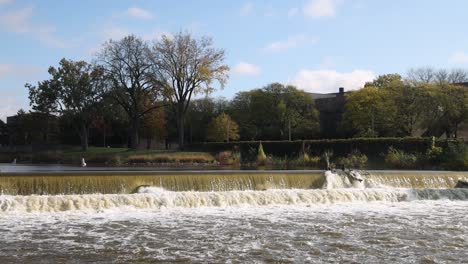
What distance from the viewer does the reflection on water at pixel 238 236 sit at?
33.7ft

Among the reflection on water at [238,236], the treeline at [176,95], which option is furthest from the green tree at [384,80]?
the reflection on water at [238,236]

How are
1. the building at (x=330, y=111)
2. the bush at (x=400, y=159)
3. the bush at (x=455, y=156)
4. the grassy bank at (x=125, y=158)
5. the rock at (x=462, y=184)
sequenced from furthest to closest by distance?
the building at (x=330, y=111)
the grassy bank at (x=125, y=158)
the bush at (x=400, y=159)
the bush at (x=455, y=156)
the rock at (x=462, y=184)

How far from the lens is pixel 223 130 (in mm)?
66750

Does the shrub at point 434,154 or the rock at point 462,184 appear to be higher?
the shrub at point 434,154

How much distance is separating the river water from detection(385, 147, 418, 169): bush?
13.5m

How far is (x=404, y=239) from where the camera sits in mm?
12156

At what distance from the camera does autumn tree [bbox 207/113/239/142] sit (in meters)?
66.8

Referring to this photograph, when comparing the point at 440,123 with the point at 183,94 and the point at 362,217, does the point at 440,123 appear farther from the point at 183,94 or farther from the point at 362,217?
the point at 362,217

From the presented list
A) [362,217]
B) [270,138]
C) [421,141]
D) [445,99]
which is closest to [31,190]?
[362,217]

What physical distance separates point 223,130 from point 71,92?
20591 millimetres

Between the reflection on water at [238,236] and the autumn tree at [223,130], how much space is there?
48.9 meters

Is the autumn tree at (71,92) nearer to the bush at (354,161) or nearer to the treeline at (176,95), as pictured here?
the treeline at (176,95)

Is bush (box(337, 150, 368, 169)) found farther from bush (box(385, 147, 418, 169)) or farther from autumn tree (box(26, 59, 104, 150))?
autumn tree (box(26, 59, 104, 150))

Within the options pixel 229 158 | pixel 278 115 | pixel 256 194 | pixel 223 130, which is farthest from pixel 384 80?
pixel 256 194
